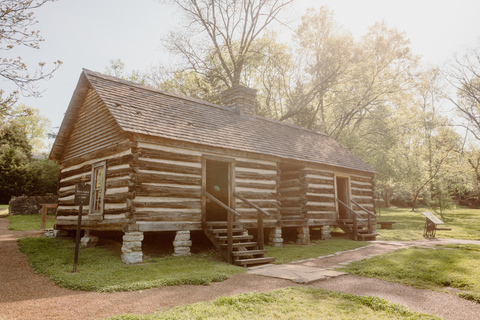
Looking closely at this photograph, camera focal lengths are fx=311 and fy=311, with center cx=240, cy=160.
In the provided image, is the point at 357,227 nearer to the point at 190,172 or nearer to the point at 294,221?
the point at 294,221

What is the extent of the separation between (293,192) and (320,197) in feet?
A: 4.23

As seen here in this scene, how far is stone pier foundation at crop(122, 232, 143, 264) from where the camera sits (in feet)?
26.6

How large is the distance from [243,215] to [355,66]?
18.1 meters

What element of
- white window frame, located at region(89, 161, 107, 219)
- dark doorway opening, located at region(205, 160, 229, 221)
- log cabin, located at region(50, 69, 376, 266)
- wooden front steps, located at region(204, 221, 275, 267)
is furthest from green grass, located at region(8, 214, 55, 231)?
wooden front steps, located at region(204, 221, 275, 267)

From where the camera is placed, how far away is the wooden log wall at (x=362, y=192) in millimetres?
16203

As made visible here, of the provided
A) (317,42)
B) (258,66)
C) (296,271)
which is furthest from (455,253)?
(258,66)

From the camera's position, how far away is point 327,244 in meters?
12.3

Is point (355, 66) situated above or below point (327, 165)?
above

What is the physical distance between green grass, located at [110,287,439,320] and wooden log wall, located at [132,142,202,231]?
4.40 meters

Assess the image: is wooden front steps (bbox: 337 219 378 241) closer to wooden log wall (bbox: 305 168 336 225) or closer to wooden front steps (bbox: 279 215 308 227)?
wooden log wall (bbox: 305 168 336 225)

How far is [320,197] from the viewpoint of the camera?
14.1 m

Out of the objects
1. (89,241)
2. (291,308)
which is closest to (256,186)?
(89,241)

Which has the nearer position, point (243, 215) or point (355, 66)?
point (243, 215)

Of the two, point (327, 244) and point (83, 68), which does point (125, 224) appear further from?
point (327, 244)
